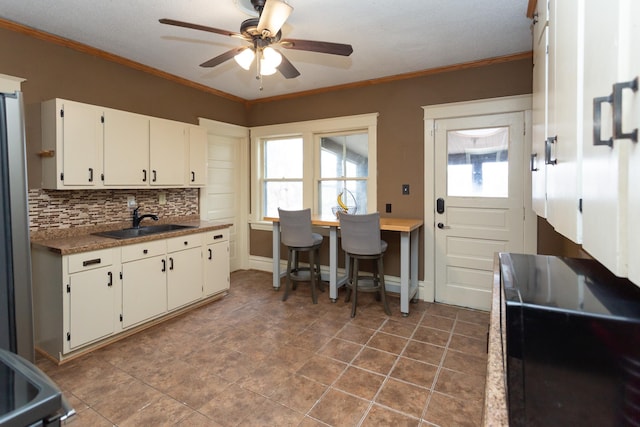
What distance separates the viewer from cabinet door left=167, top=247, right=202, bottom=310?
10.5 ft

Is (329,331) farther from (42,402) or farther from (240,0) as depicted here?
(240,0)

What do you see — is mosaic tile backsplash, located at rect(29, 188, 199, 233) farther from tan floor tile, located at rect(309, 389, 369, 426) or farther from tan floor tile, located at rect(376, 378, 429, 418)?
tan floor tile, located at rect(376, 378, 429, 418)

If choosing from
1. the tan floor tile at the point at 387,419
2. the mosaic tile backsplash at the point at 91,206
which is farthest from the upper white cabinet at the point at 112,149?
the tan floor tile at the point at 387,419

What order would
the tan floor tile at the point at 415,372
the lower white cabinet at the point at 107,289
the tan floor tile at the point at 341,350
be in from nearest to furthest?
the tan floor tile at the point at 415,372
the lower white cabinet at the point at 107,289
the tan floor tile at the point at 341,350

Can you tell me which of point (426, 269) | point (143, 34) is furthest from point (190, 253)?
point (426, 269)

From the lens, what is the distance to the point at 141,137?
319cm

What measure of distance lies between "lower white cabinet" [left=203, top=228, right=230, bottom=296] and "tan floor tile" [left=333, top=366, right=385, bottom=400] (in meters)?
1.94

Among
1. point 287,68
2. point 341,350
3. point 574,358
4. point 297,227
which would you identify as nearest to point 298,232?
point 297,227

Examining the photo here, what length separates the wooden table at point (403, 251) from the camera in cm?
330

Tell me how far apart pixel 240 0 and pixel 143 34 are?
3.81ft

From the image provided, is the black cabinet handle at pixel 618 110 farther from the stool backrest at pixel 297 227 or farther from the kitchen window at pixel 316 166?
the kitchen window at pixel 316 166

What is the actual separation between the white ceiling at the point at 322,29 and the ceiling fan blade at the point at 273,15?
1.53ft

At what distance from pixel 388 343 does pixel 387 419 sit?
0.92 metres

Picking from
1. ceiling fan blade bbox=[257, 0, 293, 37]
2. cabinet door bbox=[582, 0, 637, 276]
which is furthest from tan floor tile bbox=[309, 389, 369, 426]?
ceiling fan blade bbox=[257, 0, 293, 37]
